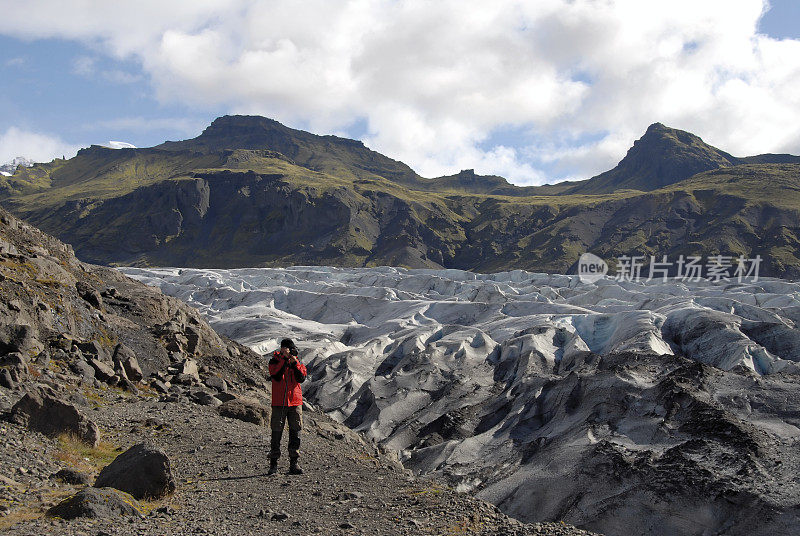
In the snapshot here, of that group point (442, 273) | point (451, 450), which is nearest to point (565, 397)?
point (451, 450)

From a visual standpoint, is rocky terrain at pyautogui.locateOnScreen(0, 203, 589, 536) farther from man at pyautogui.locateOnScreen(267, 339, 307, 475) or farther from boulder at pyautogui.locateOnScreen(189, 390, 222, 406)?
man at pyautogui.locateOnScreen(267, 339, 307, 475)

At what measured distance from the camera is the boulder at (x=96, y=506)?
7762 millimetres

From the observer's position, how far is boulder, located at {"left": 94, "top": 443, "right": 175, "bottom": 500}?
925 centimetres

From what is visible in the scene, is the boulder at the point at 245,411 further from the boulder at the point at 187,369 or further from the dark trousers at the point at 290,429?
the dark trousers at the point at 290,429

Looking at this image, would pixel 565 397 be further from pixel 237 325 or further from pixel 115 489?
pixel 237 325

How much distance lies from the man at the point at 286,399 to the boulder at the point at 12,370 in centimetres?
576

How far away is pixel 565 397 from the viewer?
32906 mm

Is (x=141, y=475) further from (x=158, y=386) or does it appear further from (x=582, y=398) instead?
(x=582, y=398)

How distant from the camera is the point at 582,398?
1229 inches

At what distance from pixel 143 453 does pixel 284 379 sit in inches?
117

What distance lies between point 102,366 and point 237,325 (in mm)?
49985

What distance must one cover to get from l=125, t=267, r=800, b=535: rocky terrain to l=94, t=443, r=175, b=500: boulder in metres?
13.5

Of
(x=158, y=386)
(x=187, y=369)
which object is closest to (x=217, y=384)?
(x=187, y=369)

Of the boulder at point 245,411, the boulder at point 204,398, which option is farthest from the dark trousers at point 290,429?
the boulder at point 204,398
